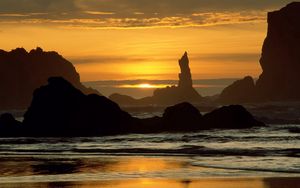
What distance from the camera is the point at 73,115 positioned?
316ft

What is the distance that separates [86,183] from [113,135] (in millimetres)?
56276

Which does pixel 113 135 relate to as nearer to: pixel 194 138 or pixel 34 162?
pixel 194 138

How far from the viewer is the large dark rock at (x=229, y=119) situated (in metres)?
97.2

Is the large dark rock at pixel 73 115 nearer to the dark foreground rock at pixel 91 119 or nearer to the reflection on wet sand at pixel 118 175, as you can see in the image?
the dark foreground rock at pixel 91 119

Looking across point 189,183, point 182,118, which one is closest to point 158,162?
point 189,183

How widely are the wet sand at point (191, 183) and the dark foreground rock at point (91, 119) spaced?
191 feet

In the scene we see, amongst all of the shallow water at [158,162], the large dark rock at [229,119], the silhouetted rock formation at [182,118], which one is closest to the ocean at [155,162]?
the shallow water at [158,162]

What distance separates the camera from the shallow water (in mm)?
38344

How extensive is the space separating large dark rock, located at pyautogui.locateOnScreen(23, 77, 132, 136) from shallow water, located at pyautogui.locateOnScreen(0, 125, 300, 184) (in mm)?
25421

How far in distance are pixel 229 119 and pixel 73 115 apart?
20.4 meters

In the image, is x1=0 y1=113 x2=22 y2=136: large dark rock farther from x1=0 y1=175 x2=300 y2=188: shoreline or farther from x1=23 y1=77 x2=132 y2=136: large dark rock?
x1=0 y1=175 x2=300 y2=188: shoreline

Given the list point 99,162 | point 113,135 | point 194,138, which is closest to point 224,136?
point 194,138

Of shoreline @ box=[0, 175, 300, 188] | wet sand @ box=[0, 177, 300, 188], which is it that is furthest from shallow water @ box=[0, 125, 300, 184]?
wet sand @ box=[0, 177, 300, 188]

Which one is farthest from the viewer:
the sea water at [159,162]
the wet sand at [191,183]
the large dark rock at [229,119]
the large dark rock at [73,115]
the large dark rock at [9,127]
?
the large dark rock at [229,119]
